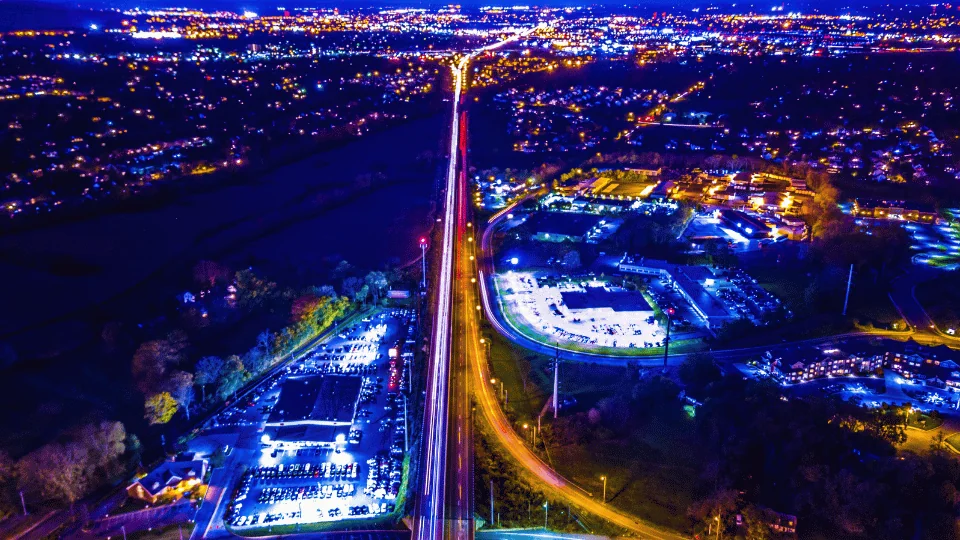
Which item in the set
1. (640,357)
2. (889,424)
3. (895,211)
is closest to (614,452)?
(640,357)

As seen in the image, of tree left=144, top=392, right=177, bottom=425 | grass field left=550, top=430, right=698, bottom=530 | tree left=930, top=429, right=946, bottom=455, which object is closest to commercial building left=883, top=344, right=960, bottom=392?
tree left=930, top=429, right=946, bottom=455

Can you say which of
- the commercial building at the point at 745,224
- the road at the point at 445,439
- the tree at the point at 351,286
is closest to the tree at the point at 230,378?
the road at the point at 445,439

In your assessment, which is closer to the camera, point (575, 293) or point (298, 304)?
point (298, 304)

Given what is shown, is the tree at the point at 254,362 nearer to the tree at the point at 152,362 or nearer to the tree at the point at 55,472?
the tree at the point at 152,362

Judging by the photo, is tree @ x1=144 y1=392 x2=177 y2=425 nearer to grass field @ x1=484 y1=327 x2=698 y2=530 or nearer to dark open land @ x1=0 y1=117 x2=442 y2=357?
dark open land @ x1=0 y1=117 x2=442 y2=357

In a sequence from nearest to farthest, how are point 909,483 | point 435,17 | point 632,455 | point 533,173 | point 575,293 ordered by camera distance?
1. point 909,483
2. point 632,455
3. point 575,293
4. point 533,173
5. point 435,17

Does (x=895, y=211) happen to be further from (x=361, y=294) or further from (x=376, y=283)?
(x=361, y=294)

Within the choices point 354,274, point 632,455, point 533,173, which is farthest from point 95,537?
point 533,173

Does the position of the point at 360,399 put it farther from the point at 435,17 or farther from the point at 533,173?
the point at 435,17
